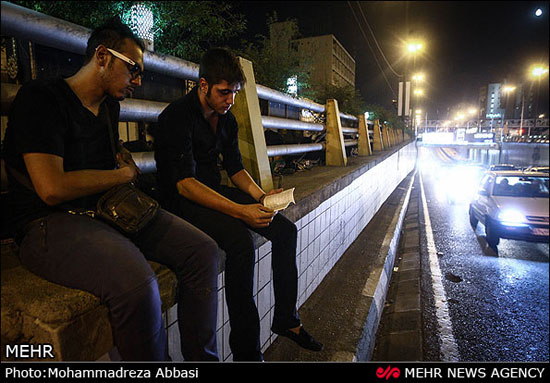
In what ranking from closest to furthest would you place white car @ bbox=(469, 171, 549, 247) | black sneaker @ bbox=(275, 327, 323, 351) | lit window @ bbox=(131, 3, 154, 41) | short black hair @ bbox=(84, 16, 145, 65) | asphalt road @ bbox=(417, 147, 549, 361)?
1. short black hair @ bbox=(84, 16, 145, 65)
2. black sneaker @ bbox=(275, 327, 323, 351)
3. lit window @ bbox=(131, 3, 154, 41)
4. asphalt road @ bbox=(417, 147, 549, 361)
5. white car @ bbox=(469, 171, 549, 247)

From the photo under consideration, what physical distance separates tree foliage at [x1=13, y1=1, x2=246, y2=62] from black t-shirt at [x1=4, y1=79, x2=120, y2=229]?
2.15 m

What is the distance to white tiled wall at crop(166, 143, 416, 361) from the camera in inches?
83.7

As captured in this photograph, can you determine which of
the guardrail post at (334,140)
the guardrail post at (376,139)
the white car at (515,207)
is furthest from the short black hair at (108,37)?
the guardrail post at (376,139)

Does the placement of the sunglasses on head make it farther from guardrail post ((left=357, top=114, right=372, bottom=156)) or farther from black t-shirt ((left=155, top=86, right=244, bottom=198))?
guardrail post ((left=357, top=114, right=372, bottom=156))

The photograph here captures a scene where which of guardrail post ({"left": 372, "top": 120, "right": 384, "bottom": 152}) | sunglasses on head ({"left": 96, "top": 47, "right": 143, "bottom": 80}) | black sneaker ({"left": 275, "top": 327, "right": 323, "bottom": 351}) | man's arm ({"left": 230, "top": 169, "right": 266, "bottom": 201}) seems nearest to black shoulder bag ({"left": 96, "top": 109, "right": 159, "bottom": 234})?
sunglasses on head ({"left": 96, "top": 47, "right": 143, "bottom": 80})

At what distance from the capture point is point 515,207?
6980 mm

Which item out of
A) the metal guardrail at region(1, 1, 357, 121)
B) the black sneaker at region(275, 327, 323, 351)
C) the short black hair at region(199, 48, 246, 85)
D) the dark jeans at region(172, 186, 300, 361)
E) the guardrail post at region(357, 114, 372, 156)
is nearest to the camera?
the metal guardrail at region(1, 1, 357, 121)

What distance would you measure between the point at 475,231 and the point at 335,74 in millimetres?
61182

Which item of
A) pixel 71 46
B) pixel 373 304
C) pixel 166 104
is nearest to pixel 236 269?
pixel 166 104

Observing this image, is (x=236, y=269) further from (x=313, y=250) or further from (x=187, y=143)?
(x=313, y=250)

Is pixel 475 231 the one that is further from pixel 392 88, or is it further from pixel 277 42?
pixel 392 88
